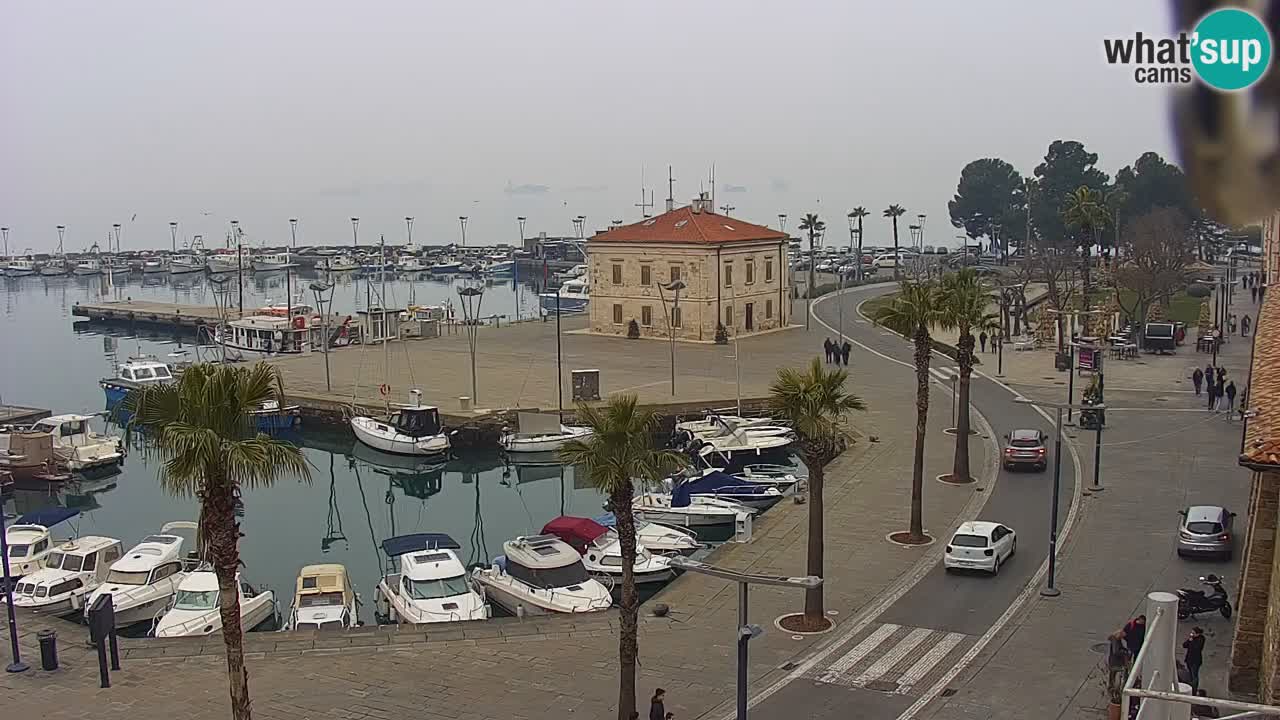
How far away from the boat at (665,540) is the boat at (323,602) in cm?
755

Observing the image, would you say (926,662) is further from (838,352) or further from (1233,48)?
(838,352)

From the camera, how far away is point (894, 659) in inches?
847

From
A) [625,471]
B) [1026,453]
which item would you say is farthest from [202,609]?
[1026,453]

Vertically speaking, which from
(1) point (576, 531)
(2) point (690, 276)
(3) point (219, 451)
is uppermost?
(2) point (690, 276)

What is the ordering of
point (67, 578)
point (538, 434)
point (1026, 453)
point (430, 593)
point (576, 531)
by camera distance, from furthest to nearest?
point (538, 434) < point (1026, 453) < point (576, 531) < point (67, 578) < point (430, 593)

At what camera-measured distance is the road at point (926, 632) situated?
19.7 metres

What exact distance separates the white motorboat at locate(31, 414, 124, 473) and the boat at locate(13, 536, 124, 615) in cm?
1753

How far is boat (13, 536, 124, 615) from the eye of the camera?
2919 cm

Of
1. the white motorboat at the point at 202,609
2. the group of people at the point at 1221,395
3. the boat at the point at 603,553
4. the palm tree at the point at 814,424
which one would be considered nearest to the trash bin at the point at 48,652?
the white motorboat at the point at 202,609

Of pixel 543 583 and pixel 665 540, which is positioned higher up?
pixel 543 583

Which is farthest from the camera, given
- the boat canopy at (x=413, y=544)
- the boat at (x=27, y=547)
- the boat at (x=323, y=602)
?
the boat canopy at (x=413, y=544)

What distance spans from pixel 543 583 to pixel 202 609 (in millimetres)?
7731

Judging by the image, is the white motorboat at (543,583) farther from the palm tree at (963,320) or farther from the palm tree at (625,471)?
the palm tree at (963,320)

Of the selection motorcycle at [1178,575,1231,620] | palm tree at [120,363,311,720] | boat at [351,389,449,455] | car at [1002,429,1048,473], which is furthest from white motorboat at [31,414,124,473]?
motorcycle at [1178,575,1231,620]
